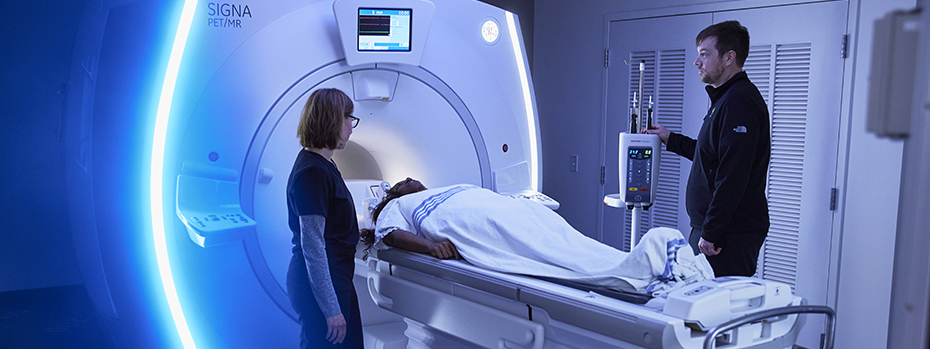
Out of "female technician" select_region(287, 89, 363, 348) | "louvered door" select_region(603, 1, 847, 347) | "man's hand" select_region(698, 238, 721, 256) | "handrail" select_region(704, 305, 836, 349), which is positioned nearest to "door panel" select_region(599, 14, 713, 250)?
"louvered door" select_region(603, 1, 847, 347)

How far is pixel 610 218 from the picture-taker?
3.31 m

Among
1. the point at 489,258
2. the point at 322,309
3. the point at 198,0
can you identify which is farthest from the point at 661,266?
the point at 198,0

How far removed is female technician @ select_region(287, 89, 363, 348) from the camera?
158cm

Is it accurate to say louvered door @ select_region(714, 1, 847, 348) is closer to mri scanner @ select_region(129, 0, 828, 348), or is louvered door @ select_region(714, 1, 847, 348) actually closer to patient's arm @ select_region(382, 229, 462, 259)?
mri scanner @ select_region(129, 0, 828, 348)

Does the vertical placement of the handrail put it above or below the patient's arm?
below

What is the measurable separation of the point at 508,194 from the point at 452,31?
630mm

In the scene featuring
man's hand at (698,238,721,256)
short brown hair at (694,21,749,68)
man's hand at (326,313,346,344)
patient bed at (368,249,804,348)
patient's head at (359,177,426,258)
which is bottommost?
man's hand at (326,313,346,344)

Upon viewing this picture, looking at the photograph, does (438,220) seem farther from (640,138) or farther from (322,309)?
(640,138)

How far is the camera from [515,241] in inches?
70.7

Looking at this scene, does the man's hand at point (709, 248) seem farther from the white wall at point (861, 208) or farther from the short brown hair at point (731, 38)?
the white wall at point (861, 208)

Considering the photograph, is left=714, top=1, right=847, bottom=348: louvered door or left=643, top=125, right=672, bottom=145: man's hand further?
left=714, top=1, right=847, bottom=348: louvered door

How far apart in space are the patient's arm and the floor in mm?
801

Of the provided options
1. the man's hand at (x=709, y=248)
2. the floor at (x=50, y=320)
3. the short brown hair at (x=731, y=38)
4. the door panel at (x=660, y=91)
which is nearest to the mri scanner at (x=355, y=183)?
the floor at (x=50, y=320)

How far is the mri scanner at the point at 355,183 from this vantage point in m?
1.44
